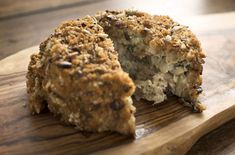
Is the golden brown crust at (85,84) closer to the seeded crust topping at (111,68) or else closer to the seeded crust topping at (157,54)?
the seeded crust topping at (111,68)

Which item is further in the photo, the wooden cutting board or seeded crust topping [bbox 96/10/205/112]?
seeded crust topping [bbox 96/10/205/112]

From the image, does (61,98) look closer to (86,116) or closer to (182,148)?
(86,116)

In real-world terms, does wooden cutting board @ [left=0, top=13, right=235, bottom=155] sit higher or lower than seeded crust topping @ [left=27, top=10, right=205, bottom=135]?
lower

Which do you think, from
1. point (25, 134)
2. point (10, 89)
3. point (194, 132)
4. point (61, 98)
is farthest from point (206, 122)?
point (10, 89)

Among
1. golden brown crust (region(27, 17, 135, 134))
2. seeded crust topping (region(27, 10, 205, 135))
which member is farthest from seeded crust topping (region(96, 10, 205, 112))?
golden brown crust (region(27, 17, 135, 134))

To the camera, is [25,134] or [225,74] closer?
[25,134]

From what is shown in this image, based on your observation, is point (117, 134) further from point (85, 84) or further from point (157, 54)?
point (157, 54)

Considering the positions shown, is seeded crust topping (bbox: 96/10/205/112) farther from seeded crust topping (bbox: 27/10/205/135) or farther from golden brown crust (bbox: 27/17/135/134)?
golden brown crust (bbox: 27/17/135/134)
